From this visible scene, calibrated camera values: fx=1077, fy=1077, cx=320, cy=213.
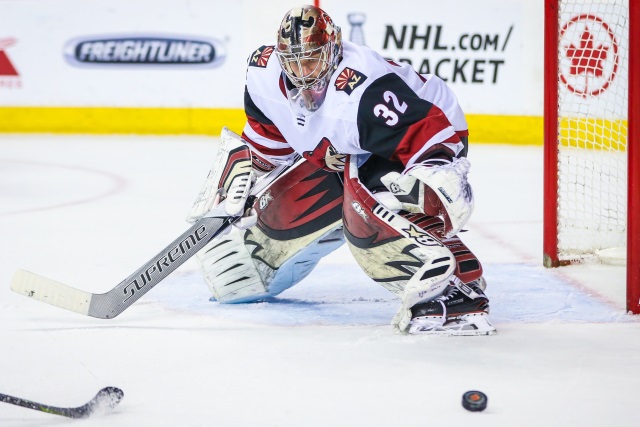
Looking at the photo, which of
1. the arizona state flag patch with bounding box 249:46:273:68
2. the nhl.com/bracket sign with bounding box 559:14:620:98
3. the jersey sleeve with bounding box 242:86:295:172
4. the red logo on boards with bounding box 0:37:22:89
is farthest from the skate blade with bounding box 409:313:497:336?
the red logo on boards with bounding box 0:37:22:89

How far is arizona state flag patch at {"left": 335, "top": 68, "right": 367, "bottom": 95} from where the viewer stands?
264cm

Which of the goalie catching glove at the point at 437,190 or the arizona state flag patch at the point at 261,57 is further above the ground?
the arizona state flag patch at the point at 261,57

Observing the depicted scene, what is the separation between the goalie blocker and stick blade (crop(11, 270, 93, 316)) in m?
0.38

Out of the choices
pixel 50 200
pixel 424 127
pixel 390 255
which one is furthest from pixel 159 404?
pixel 50 200

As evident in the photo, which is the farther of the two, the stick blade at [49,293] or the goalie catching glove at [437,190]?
the stick blade at [49,293]

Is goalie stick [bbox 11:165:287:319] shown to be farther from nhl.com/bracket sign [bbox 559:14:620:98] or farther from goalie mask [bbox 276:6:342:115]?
nhl.com/bracket sign [bbox 559:14:620:98]

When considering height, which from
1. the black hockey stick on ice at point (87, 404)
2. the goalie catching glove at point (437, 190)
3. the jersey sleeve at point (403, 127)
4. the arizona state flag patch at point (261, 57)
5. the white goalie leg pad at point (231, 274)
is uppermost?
the arizona state flag patch at point (261, 57)

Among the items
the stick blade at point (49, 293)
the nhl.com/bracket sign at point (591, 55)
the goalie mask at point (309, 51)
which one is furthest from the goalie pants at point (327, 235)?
the nhl.com/bracket sign at point (591, 55)

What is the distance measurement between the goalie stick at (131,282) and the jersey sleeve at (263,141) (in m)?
0.19

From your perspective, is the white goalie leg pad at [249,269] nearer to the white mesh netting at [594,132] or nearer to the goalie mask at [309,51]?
the goalie mask at [309,51]

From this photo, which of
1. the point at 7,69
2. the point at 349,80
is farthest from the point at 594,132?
the point at 7,69

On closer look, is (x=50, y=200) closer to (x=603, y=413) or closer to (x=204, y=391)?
(x=204, y=391)

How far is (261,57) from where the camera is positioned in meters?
2.89

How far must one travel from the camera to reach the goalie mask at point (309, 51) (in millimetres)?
2615
